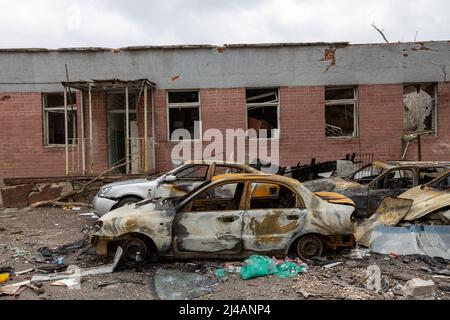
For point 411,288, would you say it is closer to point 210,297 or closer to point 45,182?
point 210,297

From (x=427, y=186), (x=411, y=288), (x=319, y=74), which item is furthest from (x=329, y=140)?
(x=411, y=288)

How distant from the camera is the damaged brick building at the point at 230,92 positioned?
42.2 ft

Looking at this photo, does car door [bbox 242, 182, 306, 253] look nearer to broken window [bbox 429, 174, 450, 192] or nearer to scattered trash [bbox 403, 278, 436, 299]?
scattered trash [bbox 403, 278, 436, 299]

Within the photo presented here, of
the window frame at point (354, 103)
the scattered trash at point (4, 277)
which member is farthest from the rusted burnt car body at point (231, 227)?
the window frame at point (354, 103)

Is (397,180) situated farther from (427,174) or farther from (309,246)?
Result: (309,246)

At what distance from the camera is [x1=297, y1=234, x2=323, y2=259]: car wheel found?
18.8ft

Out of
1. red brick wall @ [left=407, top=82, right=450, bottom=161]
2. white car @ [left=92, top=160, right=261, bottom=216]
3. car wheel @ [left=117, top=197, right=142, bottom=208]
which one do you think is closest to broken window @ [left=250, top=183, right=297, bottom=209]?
white car @ [left=92, top=160, right=261, bottom=216]

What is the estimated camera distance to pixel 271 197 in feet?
20.4

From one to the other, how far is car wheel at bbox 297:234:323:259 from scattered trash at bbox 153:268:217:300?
142cm

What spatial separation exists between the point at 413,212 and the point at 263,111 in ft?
23.6

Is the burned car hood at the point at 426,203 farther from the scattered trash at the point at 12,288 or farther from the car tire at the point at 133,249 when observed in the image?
the scattered trash at the point at 12,288

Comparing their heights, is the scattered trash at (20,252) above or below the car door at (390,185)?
below

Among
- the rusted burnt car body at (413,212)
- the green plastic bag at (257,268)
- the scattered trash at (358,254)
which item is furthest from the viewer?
the rusted burnt car body at (413,212)

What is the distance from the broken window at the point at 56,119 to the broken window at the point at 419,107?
10651 mm
